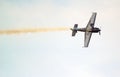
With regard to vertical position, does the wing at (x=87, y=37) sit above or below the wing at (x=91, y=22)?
below

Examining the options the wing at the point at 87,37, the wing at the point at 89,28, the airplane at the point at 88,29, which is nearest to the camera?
the airplane at the point at 88,29

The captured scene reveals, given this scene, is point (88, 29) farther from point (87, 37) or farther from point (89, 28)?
point (87, 37)

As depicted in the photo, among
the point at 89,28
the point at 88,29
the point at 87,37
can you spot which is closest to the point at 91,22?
the point at 89,28

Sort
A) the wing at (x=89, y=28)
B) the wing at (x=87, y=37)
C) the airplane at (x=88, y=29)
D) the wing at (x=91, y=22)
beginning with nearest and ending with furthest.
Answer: the airplane at (x=88, y=29) → the wing at (x=89, y=28) → the wing at (x=91, y=22) → the wing at (x=87, y=37)

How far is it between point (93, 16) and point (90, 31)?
4.67 metres

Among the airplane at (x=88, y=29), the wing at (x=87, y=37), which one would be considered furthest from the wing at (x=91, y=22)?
the wing at (x=87, y=37)

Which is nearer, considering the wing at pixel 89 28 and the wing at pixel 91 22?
the wing at pixel 89 28

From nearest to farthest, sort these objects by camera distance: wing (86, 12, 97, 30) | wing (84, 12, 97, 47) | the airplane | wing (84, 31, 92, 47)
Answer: the airplane
wing (84, 12, 97, 47)
wing (86, 12, 97, 30)
wing (84, 31, 92, 47)

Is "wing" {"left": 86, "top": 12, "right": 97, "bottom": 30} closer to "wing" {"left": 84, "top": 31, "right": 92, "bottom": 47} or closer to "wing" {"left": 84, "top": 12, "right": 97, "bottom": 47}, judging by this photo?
"wing" {"left": 84, "top": 12, "right": 97, "bottom": 47}

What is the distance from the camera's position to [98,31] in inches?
4715

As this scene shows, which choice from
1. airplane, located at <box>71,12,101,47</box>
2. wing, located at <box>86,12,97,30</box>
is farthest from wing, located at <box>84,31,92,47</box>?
wing, located at <box>86,12,97,30</box>

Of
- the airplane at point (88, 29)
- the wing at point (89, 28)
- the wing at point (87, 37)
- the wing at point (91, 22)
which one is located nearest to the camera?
the airplane at point (88, 29)

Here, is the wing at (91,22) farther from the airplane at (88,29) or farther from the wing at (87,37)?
the wing at (87,37)

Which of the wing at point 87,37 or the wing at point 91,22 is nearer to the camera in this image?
the wing at point 91,22
